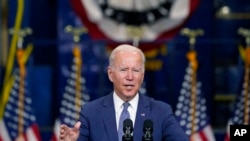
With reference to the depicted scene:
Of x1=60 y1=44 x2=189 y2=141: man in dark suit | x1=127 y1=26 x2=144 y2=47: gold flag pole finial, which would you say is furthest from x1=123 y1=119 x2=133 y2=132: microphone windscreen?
x1=127 y1=26 x2=144 y2=47: gold flag pole finial

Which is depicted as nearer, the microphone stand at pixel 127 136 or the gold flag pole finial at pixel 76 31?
the microphone stand at pixel 127 136

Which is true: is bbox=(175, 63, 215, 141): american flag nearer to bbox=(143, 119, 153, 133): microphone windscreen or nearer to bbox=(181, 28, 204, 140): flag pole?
bbox=(181, 28, 204, 140): flag pole

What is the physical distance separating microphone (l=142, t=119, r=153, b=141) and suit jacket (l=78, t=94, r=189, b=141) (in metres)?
0.28

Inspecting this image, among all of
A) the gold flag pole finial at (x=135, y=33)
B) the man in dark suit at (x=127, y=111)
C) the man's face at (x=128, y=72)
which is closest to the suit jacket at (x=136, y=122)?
the man in dark suit at (x=127, y=111)

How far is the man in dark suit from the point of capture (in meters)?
4.62

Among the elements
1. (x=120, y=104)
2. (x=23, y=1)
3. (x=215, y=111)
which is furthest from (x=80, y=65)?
(x=120, y=104)

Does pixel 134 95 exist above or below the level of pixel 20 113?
below

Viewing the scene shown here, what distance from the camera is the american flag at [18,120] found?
9.14 metres

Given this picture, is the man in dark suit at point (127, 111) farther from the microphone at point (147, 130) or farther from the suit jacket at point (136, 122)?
the microphone at point (147, 130)

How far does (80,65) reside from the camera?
912 cm

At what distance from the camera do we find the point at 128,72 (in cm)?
466

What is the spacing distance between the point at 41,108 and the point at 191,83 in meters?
1.59

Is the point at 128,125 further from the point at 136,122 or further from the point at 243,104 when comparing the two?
the point at 243,104

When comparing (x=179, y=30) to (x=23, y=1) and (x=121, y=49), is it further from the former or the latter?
(x=121, y=49)
